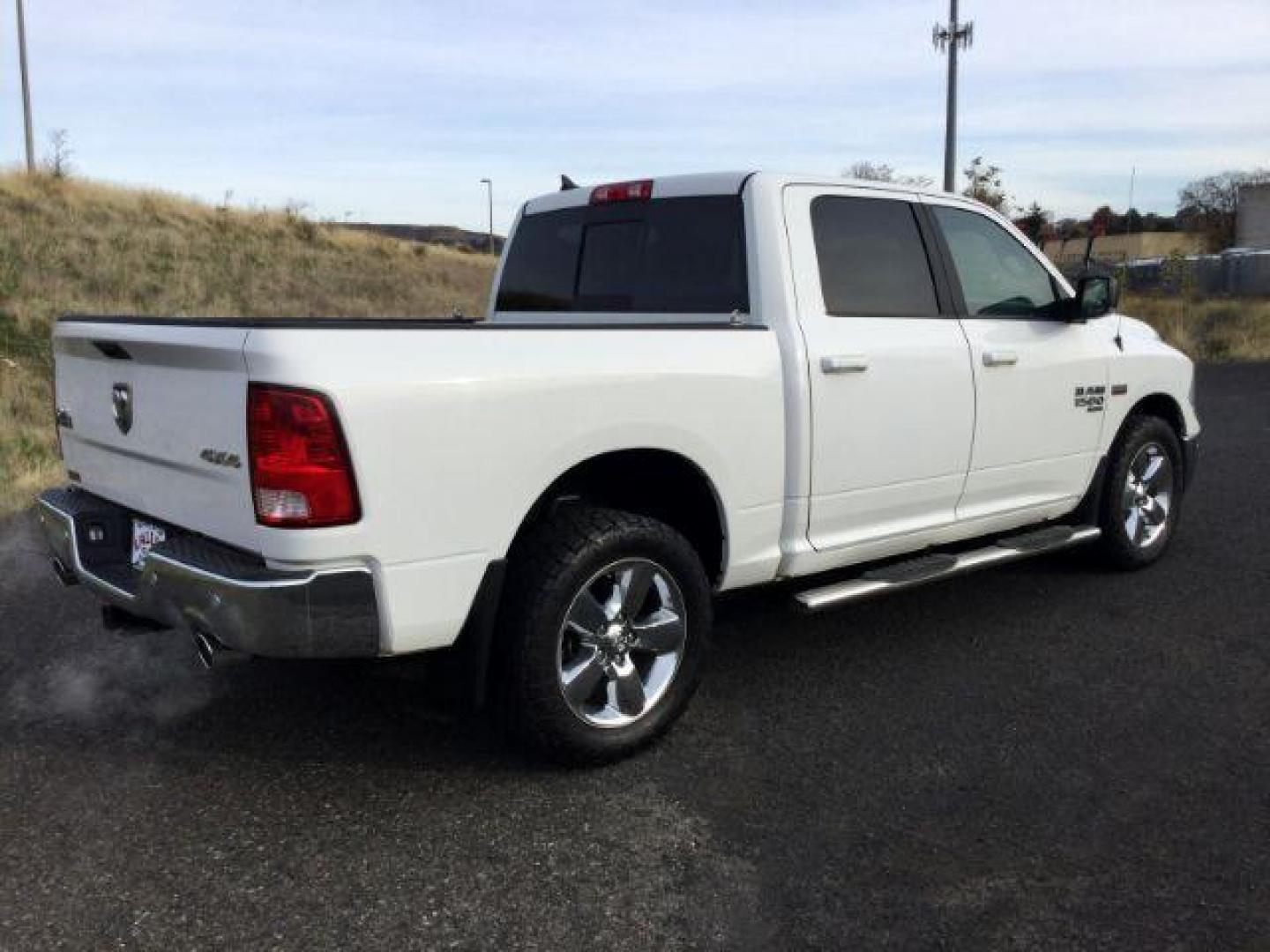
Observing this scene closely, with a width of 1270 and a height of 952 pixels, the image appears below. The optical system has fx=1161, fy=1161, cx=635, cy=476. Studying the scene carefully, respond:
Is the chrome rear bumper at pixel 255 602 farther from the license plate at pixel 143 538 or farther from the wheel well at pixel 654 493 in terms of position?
the wheel well at pixel 654 493

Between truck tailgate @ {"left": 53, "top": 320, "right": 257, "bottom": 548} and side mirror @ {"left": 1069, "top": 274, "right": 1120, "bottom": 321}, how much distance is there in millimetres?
3616

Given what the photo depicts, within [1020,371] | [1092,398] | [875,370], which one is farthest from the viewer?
[1092,398]

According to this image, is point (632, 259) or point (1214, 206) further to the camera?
point (1214, 206)

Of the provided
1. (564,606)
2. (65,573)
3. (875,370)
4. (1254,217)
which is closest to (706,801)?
(564,606)

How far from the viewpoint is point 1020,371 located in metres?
4.81

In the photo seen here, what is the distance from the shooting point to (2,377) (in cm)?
1311

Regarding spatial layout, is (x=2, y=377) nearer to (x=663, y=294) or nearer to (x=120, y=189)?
(x=663, y=294)

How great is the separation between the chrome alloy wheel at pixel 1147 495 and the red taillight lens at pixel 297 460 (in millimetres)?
4067

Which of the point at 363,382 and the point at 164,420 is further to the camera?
the point at 164,420

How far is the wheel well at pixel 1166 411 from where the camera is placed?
19.1 feet

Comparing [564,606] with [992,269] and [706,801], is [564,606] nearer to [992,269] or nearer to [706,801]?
[706,801]

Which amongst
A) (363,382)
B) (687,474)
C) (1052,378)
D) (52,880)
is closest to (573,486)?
(687,474)

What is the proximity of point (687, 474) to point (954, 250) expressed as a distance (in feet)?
5.75

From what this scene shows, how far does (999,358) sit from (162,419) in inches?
124
